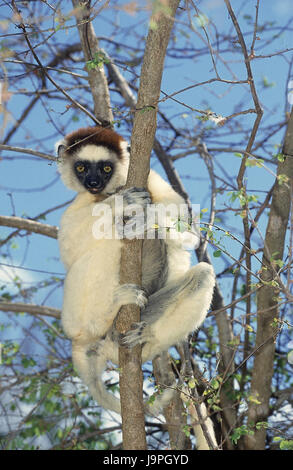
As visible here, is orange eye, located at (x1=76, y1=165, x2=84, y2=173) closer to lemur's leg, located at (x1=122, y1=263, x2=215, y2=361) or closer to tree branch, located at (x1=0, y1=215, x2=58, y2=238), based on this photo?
tree branch, located at (x1=0, y1=215, x2=58, y2=238)

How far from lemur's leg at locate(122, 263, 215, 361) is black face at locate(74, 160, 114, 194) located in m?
0.93

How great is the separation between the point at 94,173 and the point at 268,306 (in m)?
1.69

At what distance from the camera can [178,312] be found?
3.65m

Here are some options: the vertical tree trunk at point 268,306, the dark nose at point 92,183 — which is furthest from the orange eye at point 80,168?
the vertical tree trunk at point 268,306

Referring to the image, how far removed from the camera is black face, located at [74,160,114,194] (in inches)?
156

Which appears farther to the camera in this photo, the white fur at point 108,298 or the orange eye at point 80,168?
the orange eye at point 80,168

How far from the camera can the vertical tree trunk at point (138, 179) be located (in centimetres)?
321

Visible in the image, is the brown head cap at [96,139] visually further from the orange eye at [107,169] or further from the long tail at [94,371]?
the long tail at [94,371]

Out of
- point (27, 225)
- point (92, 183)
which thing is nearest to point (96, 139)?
point (92, 183)

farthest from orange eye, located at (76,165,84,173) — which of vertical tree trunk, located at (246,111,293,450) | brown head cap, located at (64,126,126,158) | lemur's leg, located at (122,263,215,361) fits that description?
vertical tree trunk, located at (246,111,293,450)

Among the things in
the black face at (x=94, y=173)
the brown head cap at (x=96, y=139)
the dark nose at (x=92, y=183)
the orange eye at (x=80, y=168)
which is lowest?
the dark nose at (x=92, y=183)

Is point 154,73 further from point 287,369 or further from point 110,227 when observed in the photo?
point 287,369

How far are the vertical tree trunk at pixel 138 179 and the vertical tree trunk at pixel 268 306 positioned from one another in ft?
3.90
